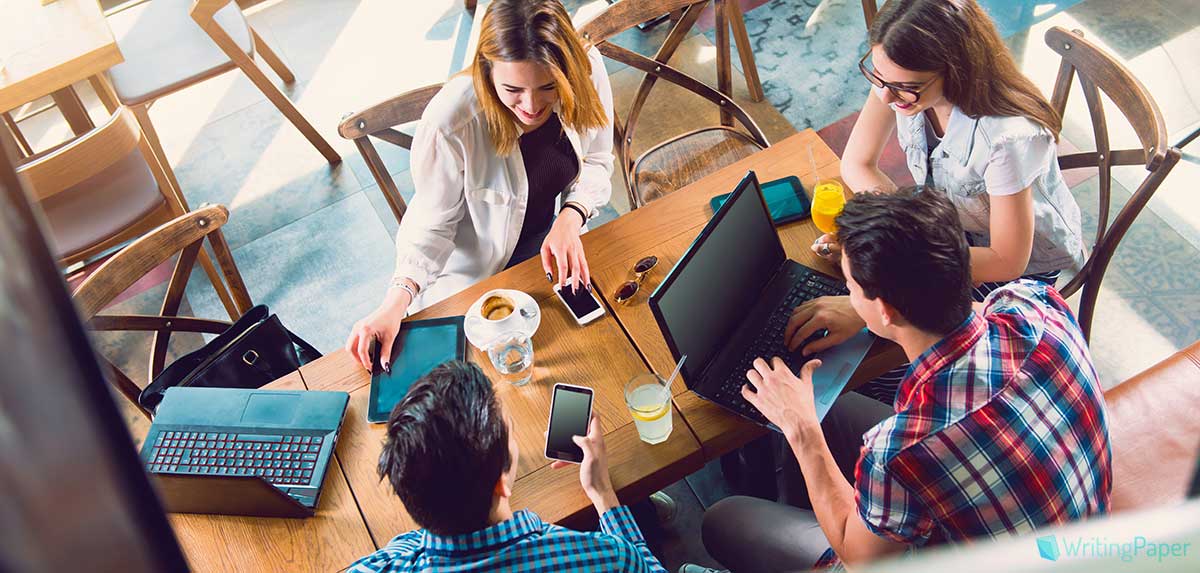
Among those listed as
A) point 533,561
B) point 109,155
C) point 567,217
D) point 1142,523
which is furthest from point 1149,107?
point 109,155

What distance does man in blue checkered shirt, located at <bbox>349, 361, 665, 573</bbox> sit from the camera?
4.61ft

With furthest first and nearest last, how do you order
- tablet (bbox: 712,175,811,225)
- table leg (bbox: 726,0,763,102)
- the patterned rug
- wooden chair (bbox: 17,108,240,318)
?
the patterned rug < table leg (bbox: 726,0,763,102) < wooden chair (bbox: 17,108,240,318) < tablet (bbox: 712,175,811,225)

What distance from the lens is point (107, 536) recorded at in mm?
79

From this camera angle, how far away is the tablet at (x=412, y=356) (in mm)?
1822

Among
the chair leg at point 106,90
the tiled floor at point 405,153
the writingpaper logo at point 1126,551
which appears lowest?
the tiled floor at point 405,153

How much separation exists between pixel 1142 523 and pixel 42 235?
0.64ft

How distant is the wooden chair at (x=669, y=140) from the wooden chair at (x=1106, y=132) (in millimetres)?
785

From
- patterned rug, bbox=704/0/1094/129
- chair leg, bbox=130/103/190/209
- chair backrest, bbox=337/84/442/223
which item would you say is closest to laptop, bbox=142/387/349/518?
chair backrest, bbox=337/84/442/223

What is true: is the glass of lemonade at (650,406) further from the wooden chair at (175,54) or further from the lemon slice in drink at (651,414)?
the wooden chair at (175,54)

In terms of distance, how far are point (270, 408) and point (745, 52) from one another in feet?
7.57

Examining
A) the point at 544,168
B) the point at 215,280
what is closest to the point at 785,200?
the point at 544,168

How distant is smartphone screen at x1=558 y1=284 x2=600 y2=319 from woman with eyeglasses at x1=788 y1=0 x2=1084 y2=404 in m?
0.43

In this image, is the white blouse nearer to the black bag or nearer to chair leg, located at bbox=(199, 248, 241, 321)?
the black bag

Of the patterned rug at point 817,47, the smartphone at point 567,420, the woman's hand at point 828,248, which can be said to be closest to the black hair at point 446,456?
the smartphone at point 567,420
